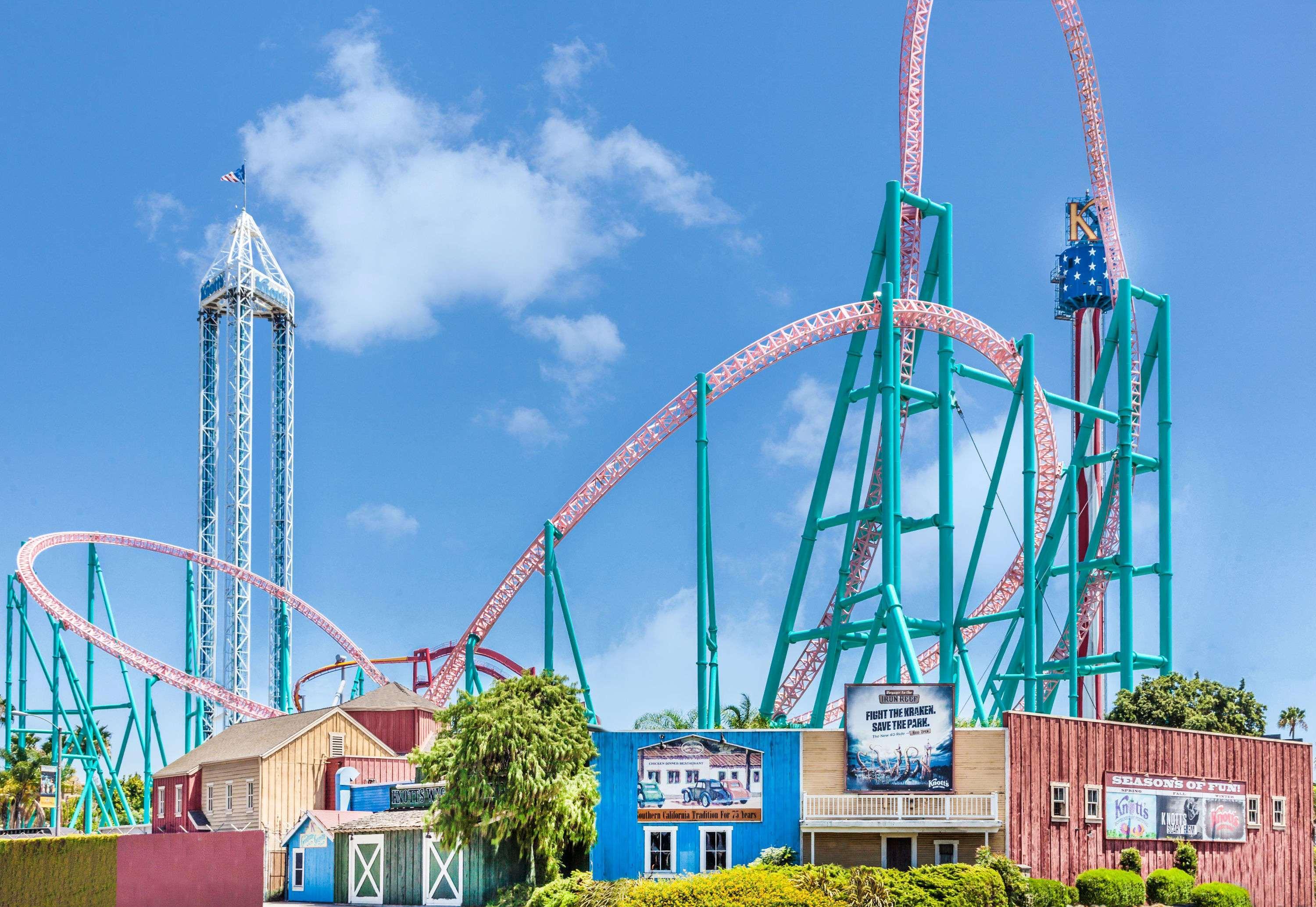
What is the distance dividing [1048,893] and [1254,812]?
30.2ft

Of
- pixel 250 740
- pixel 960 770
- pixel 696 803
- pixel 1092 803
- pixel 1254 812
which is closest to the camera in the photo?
pixel 960 770

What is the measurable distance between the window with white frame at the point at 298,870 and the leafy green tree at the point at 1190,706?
26.5 metres

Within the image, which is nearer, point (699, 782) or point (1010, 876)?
point (1010, 876)

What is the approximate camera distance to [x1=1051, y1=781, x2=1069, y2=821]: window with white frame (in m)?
35.8

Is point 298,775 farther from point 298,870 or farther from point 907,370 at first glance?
point 907,370

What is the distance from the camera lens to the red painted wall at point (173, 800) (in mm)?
49906

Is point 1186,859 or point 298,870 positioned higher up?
point 1186,859

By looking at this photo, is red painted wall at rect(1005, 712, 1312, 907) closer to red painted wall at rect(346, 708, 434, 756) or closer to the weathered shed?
the weathered shed

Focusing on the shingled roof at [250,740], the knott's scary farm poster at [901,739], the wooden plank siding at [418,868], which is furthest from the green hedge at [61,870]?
the knott's scary farm poster at [901,739]

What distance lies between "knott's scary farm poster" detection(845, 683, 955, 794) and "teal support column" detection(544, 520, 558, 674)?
1488 centimetres

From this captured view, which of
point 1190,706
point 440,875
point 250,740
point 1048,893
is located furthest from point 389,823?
point 1190,706

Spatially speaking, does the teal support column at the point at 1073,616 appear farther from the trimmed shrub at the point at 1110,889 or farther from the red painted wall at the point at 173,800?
the red painted wall at the point at 173,800

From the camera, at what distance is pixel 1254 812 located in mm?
40125

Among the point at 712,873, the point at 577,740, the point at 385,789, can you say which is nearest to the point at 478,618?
the point at 385,789
